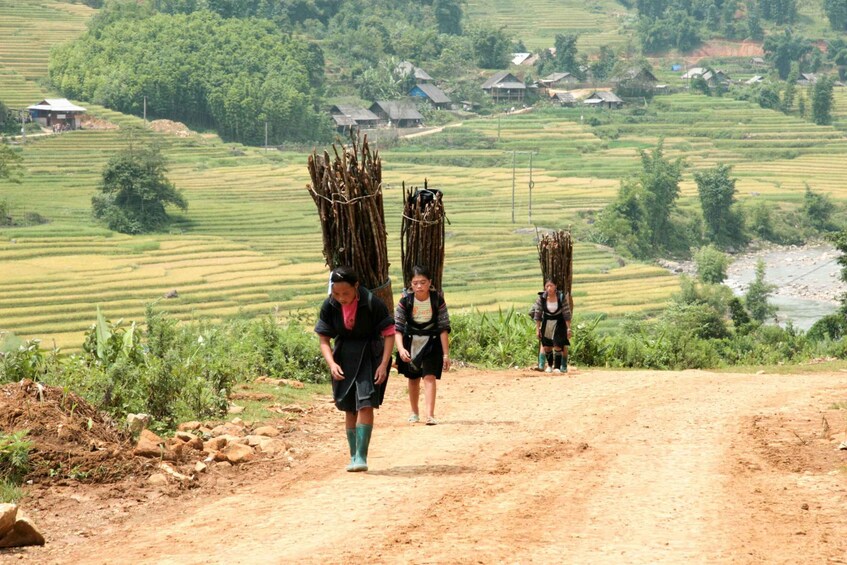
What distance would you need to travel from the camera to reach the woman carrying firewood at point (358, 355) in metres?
6.89

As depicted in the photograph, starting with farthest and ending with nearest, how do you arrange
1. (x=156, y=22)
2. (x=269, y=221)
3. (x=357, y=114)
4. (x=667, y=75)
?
(x=667, y=75), (x=156, y=22), (x=357, y=114), (x=269, y=221)

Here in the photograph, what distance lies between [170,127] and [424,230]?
203ft

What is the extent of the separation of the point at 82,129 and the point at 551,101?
117ft

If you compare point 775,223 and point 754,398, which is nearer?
point 754,398

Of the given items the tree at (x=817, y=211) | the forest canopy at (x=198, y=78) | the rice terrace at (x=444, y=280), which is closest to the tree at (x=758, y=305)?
the rice terrace at (x=444, y=280)

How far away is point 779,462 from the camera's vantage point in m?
7.47

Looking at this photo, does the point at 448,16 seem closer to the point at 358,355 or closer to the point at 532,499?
the point at 358,355

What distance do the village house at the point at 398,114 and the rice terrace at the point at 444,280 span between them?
9.7 inches

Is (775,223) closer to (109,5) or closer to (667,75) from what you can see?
(667,75)

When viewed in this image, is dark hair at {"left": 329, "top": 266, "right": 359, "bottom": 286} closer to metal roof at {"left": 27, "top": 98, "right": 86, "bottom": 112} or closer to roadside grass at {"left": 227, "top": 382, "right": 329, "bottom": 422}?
roadside grass at {"left": 227, "top": 382, "right": 329, "bottom": 422}

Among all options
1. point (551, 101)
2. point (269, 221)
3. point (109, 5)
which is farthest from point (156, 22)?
point (269, 221)

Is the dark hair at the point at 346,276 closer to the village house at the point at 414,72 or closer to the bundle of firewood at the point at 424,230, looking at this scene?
the bundle of firewood at the point at 424,230

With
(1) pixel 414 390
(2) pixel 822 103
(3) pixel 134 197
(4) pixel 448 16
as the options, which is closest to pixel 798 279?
(3) pixel 134 197

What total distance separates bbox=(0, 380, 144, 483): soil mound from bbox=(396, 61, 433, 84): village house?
81.2m
